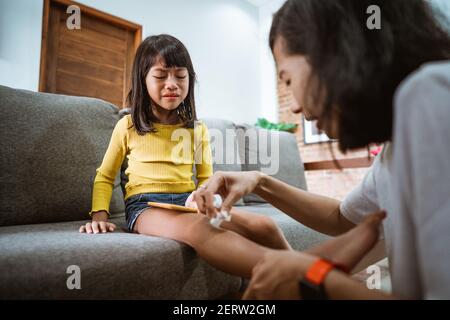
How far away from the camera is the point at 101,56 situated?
2.89 m

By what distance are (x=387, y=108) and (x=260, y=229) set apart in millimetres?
474

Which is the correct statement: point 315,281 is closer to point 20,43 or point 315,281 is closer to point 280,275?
point 280,275

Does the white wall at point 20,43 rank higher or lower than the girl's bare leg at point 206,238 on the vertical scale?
higher

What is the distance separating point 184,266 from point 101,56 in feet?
8.86

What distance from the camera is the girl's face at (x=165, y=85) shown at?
44.4 inches

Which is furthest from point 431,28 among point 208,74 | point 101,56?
point 208,74

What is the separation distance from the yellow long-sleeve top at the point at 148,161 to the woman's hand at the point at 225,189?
0.38 m

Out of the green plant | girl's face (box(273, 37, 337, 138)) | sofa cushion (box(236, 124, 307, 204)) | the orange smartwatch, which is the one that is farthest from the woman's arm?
the green plant

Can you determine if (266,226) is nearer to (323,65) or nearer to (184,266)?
(184,266)

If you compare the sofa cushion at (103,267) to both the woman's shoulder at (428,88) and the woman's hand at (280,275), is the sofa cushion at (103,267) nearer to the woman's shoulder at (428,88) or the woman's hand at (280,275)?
the woman's hand at (280,275)

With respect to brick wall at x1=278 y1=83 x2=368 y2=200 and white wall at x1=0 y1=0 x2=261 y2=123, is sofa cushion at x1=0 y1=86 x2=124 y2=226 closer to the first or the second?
white wall at x1=0 y1=0 x2=261 y2=123

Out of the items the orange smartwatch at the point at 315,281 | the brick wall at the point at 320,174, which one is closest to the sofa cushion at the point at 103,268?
the orange smartwatch at the point at 315,281

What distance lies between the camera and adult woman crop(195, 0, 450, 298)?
354 mm
